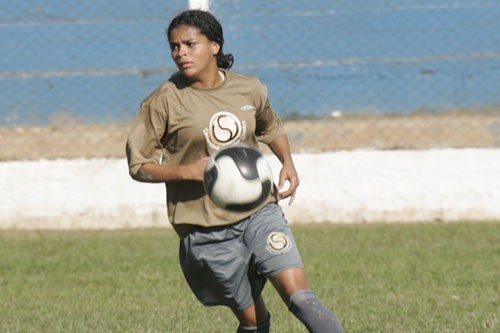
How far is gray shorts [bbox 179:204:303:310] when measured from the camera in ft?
16.0

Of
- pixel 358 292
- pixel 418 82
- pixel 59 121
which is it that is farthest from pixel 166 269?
pixel 418 82

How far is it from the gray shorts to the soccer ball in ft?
0.90

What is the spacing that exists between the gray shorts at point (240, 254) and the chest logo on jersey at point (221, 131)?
1.21ft

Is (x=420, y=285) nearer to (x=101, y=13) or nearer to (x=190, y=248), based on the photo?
(x=190, y=248)

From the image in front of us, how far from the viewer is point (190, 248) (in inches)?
199

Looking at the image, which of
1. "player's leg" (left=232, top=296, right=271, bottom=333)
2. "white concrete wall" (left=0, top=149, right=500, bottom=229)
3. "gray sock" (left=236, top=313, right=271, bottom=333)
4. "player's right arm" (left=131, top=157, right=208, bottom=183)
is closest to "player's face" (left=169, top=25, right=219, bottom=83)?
"player's right arm" (left=131, top=157, right=208, bottom=183)

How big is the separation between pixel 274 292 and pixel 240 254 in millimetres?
2464

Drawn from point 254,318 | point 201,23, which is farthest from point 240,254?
point 201,23

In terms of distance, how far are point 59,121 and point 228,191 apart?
21.8 feet

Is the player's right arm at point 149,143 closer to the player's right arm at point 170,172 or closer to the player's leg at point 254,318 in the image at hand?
the player's right arm at point 170,172

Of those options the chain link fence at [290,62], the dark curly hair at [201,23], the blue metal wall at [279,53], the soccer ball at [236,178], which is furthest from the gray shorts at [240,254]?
the blue metal wall at [279,53]

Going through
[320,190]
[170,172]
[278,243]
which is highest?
[170,172]

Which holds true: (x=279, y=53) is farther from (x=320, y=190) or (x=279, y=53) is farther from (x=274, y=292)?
(x=274, y=292)

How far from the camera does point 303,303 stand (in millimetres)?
4688
